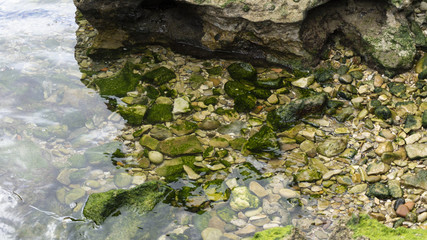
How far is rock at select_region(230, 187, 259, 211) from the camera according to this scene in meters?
3.83

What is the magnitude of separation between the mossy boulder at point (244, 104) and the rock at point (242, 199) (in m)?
1.41

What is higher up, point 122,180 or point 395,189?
point 395,189

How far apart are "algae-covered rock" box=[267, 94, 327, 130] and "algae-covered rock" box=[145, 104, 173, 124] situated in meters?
1.42

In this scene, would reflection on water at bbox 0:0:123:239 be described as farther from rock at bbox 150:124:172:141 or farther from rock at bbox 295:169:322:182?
rock at bbox 295:169:322:182

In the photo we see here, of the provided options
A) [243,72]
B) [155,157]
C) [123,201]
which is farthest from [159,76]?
[123,201]

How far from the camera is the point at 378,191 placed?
3734mm

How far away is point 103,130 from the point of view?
5023mm

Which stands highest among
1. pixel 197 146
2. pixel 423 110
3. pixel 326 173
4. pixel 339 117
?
pixel 423 110

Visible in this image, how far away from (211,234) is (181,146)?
135cm

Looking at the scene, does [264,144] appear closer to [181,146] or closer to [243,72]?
[181,146]

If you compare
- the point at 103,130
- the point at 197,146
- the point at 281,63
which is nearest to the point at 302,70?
the point at 281,63

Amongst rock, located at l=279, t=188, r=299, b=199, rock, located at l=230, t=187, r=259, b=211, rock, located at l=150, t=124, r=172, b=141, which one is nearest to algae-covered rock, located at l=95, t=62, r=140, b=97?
rock, located at l=150, t=124, r=172, b=141

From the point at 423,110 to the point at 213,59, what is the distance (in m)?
3.22

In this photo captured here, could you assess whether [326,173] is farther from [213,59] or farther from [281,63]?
[213,59]
